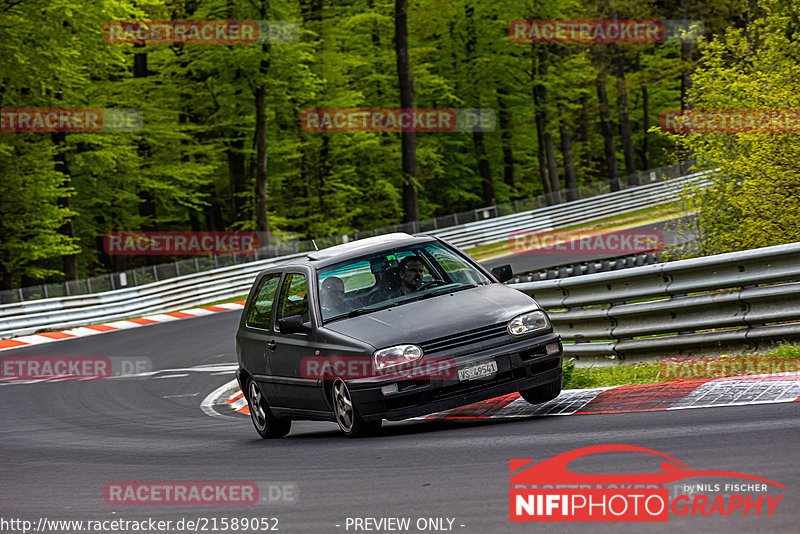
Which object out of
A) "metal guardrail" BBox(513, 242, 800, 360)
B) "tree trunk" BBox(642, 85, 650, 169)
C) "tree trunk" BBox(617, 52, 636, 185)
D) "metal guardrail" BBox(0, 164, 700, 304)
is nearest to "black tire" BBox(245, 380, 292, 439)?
"metal guardrail" BBox(513, 242, 800, 360)

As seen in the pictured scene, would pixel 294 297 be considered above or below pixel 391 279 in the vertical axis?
below

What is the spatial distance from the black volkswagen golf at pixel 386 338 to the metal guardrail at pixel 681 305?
65.5 inches

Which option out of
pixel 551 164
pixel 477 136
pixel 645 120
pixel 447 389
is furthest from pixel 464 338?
pixel 645 120

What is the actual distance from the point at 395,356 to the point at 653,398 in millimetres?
2032

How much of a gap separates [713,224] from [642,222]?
26.4 m

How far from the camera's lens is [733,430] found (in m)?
6.53

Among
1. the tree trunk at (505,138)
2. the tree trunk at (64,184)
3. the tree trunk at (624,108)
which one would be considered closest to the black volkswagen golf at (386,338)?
the tree trunk at (64,184)

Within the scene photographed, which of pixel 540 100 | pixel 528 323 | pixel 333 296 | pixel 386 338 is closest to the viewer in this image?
pixel 386 338

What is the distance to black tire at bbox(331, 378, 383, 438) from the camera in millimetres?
8664

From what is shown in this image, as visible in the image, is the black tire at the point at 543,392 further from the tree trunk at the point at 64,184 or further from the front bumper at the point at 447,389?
the tree trunk at the point at 64,184

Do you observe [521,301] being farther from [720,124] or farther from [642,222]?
→ [642,222]

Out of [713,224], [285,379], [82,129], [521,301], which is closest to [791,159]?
[713,224]

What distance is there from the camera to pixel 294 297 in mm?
9906

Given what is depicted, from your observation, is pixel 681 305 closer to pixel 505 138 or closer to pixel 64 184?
pixel 64 184
